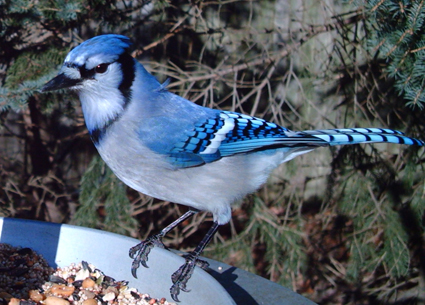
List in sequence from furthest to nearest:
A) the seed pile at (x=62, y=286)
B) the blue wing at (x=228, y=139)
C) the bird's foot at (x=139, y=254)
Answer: the blue wing at (x=228, y=139) < the bird's foot at (x=139, y=254) < the seed pile at (x=62, y=286)

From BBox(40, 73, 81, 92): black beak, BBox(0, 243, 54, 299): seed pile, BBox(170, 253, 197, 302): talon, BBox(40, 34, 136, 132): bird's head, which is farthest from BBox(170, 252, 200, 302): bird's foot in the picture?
BBox(40, 73, 81, 92): black beak

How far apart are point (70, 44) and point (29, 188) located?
3.86 feet

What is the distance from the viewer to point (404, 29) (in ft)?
6.61

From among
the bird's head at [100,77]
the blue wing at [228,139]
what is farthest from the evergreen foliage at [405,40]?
the bird's head at [100,77]

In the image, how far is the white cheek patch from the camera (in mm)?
1798

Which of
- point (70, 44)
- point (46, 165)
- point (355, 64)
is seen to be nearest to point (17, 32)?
point (70, 44)

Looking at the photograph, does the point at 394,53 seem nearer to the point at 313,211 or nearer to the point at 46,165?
the point at 313,211

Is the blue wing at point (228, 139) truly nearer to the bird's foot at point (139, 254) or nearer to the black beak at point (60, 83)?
the bird's foot at point (139, 254)

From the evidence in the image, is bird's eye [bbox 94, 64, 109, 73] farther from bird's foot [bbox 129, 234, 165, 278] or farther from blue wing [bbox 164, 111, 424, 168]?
bird's foot [bbox 129, 234, 165, 278]

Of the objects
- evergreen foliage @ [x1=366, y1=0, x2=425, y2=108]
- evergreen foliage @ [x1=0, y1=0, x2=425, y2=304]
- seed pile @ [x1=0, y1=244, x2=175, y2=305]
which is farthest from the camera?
evergreen foliage @ [x1=0, y1=0, x2=425, y2=304]

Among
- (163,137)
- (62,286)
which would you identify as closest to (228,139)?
(163,137)

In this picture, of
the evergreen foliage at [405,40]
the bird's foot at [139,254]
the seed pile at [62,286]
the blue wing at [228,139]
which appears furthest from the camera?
the evergreen foliage at [405,40]

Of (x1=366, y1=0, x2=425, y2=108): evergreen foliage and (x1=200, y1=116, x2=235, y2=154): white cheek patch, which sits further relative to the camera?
(x1=366, y1=0, x2=425, y2=108): evergreen foliage

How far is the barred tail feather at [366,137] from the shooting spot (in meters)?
1.80
